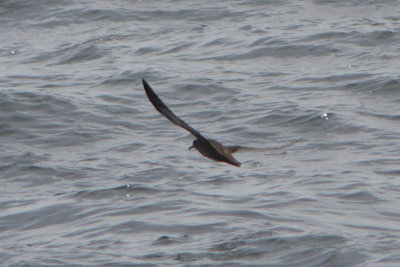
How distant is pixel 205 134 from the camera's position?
39.3 feet

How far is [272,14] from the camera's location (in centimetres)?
1975

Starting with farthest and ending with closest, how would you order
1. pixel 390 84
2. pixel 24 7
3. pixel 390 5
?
pixel 24 7, pixel 390 5, pixel 390 84

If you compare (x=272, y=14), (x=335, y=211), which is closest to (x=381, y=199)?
(x=335, y=211)

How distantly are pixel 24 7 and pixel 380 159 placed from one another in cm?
1405

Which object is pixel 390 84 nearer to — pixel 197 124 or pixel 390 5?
pixel 197 124

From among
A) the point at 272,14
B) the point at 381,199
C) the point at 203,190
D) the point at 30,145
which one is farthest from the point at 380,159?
the point at 272,14

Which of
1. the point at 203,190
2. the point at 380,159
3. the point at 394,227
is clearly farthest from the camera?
the point at 380,159

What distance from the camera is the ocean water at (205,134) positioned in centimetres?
806

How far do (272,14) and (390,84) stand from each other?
646 cm

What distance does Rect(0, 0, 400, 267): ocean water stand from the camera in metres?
8.06

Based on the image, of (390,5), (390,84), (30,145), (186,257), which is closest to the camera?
(186,257)

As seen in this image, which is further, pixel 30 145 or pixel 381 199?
pixel 30 145

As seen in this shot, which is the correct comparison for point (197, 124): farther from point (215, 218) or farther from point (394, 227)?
point (394, 227)

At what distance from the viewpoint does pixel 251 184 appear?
10031 mm
